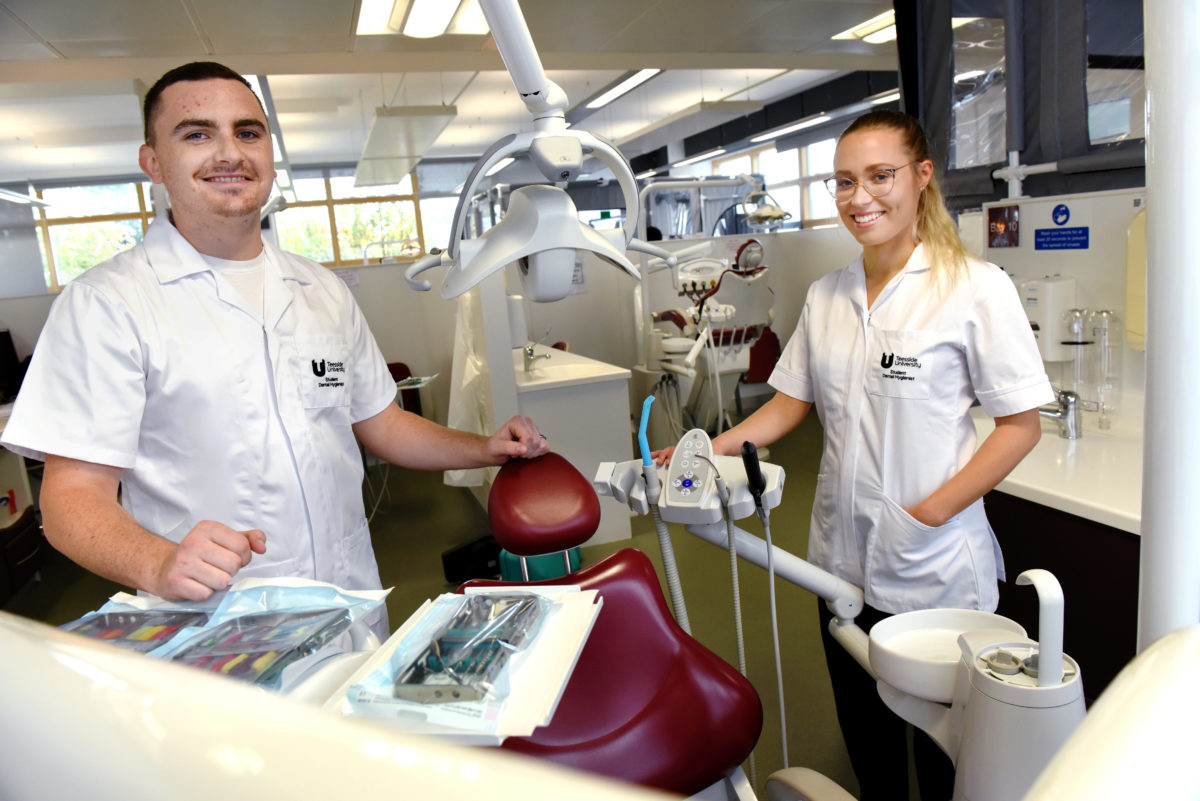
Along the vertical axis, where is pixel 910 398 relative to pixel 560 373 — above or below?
above

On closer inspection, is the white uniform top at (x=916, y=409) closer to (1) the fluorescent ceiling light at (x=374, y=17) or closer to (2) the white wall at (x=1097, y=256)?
(2) the white wall at (x=1097, y=256)

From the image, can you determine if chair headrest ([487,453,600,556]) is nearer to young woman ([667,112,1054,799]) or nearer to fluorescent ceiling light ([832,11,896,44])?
young woman ([667,112,1054,799])

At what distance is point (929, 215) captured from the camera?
5.17 ft

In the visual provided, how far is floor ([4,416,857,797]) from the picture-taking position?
232 centimetres

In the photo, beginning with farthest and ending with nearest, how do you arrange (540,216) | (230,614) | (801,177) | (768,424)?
(801,177), (768,424), (540,216), (230,614)

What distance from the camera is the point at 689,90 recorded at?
9.96 meters

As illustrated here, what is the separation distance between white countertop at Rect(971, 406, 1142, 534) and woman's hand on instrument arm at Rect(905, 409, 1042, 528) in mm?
316

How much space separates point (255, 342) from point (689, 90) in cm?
946

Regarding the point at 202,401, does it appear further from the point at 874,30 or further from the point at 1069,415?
the point at 874,30

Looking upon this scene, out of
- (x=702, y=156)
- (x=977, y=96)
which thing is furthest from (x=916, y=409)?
(x=702, y=156)

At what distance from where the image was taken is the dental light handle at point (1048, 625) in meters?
0.79

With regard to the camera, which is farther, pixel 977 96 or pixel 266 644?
pixel 977 96

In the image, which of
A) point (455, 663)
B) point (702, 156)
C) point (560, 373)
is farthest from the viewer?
point (702, 156)

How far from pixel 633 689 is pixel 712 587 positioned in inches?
85.9
